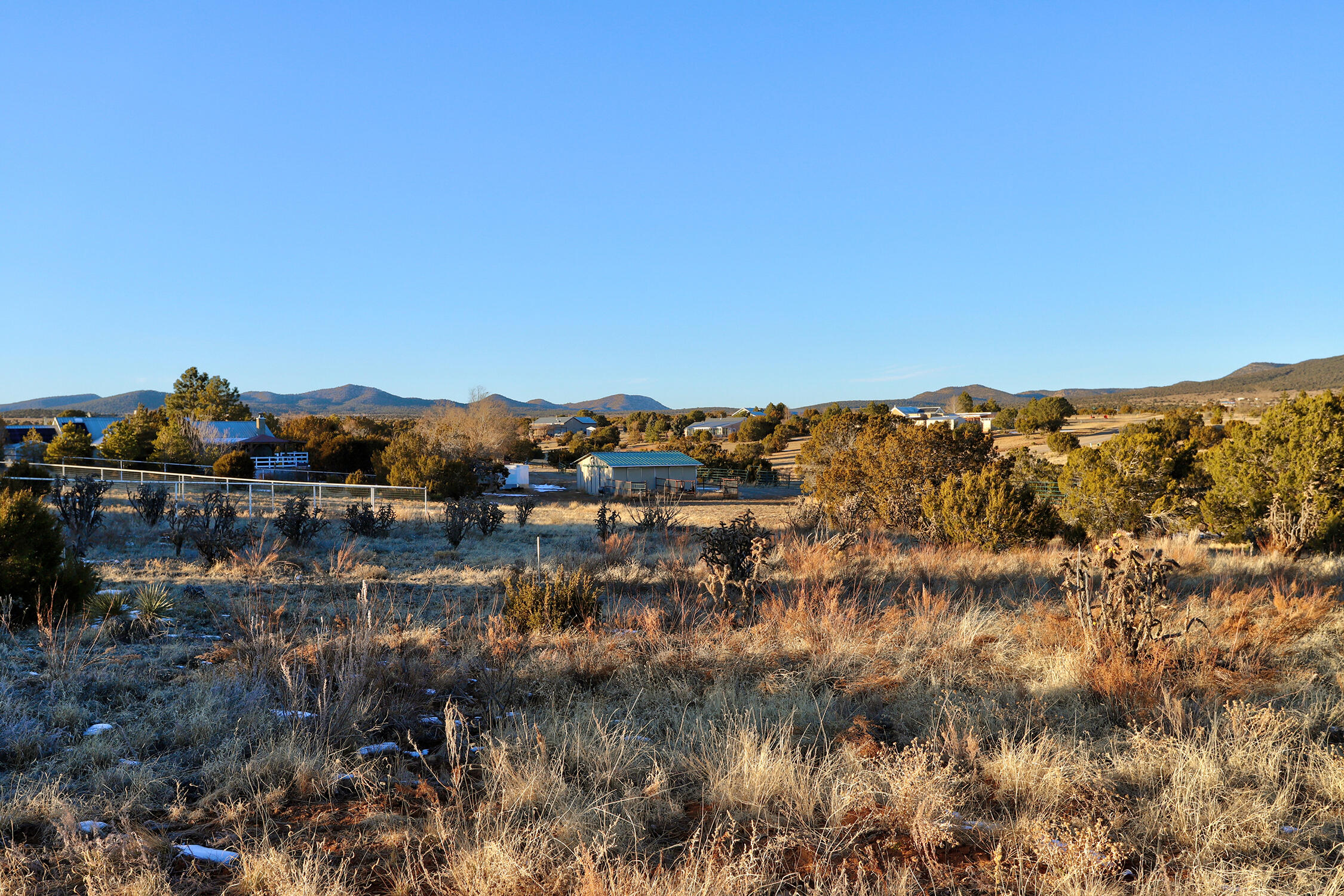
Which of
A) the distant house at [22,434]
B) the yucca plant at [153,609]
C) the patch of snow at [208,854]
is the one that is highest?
the distant house at [22,434]

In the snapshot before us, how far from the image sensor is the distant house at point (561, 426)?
99.5 metres

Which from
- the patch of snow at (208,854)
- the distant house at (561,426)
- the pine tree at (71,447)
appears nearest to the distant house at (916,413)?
the distant house at (561,426)

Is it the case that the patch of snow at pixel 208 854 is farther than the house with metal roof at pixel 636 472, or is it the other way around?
the house with metal roof at pixel 636 472

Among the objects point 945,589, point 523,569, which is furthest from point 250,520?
point 945,589

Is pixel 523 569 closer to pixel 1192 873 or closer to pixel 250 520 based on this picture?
pixel 1192 873

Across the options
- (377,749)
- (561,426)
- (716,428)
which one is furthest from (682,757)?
(561,426)

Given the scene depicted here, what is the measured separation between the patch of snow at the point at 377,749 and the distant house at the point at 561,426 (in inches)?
3485

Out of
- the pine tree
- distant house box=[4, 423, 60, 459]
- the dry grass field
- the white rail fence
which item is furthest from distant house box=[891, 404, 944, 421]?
distant house box=[4, 423, 60, 459]

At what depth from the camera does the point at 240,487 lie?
97.2 ft

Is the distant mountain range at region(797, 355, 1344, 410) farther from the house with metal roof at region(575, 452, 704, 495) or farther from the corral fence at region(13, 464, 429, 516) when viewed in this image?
the corral fence at region(13, 464, 429, 516)

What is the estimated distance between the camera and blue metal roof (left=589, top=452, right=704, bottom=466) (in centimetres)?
4728

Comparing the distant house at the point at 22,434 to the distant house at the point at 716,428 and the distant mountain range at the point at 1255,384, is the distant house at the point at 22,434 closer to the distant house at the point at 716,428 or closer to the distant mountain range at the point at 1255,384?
the distant house at the point at 716,428

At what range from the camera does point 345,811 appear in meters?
3.26

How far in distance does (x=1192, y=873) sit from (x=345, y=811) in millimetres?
3268
